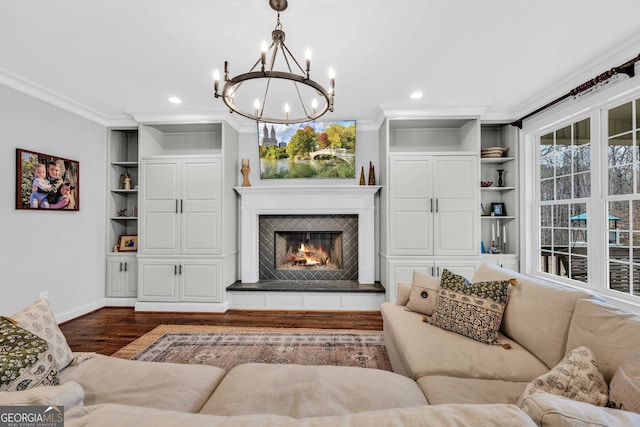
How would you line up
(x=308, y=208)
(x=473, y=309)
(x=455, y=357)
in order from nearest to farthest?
(x=455, y=357) → (x=473, y=309) → (x=308, y=208)

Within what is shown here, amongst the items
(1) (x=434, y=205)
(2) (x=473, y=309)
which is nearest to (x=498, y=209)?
(1) (x=434, y=205)

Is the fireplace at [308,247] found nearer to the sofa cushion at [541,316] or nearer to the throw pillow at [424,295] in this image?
the throw pillow at [424,295]

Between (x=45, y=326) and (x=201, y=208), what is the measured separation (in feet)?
7.80

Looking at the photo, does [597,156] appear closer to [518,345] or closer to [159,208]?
[518,345]

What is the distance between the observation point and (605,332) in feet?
4.03

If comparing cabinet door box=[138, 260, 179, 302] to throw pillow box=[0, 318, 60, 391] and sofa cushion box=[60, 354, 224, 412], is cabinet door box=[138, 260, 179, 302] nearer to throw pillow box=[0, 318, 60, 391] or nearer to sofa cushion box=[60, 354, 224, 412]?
sofa cushion box=[60, 354, 224, 412]

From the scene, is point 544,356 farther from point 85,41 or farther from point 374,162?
point 85,41

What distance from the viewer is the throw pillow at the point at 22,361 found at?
3.34ft

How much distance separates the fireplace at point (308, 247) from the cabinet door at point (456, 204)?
1.15 metres

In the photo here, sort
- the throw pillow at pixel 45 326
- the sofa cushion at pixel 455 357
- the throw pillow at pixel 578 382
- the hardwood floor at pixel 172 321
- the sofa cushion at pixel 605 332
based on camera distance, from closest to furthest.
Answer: the throw pillow at pixel 578 382 < the sofa cushion at pixel 605 332 < the throw pillow at pixel 45 326 < the sofa cushion at pixel 455 357 < the hardwood floor at pixel 172 321

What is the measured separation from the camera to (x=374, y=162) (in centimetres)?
410

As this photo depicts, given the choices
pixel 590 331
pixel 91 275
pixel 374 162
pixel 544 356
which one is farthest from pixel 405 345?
pixel 91 275

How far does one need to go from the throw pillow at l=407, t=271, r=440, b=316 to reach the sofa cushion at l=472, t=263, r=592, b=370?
0.48m

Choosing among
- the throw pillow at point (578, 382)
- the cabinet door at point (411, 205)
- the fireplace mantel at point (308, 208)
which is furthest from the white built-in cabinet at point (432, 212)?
the throw pillow at point (578, 382)
